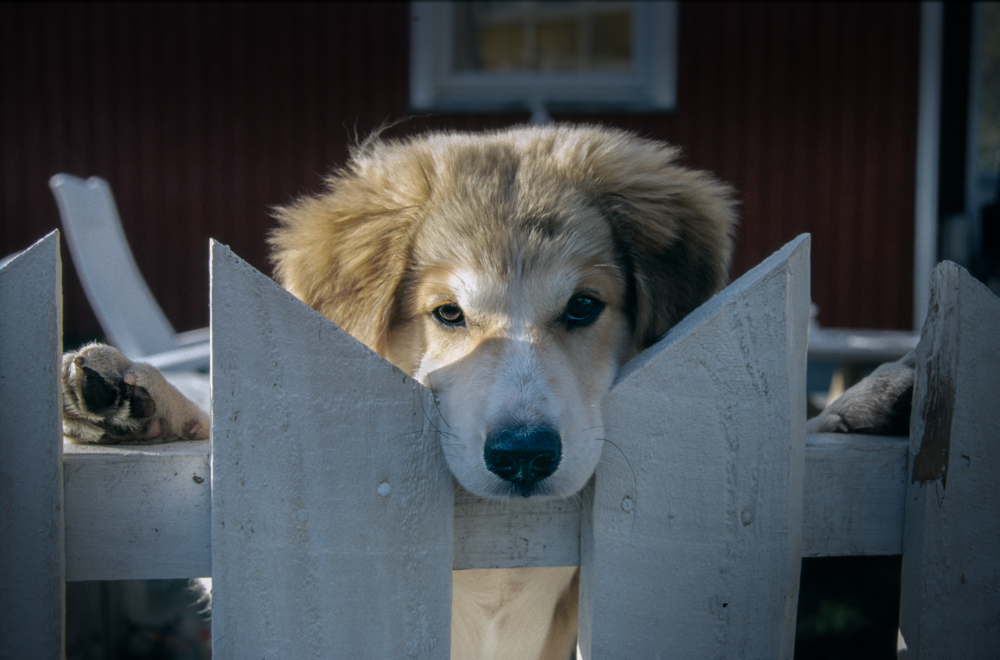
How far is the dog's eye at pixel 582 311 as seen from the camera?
2.00m

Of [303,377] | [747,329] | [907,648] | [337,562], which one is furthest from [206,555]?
[907,648]

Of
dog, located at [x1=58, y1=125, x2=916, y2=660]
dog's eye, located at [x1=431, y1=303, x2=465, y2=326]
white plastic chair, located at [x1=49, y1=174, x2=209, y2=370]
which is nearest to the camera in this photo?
dog, located at [x1=58, y1=125, x2=916, y2=660]

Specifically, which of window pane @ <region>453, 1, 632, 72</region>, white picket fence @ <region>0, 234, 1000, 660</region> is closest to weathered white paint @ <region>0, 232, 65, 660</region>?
white picket fence @ <region>0, 234, 1000, 660</region>

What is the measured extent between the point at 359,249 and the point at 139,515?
94cm

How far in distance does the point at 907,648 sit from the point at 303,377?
3.97 feet

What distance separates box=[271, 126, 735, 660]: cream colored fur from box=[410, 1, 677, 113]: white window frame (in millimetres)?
5305

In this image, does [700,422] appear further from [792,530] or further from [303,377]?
[303,377]

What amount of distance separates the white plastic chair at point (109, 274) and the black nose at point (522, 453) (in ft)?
10.7

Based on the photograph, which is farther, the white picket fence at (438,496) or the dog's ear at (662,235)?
the dog's ear at (662,235)

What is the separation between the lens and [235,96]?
295 inches

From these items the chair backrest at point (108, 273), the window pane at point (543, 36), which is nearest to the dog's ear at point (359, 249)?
the chair backrest at point (108, 273)

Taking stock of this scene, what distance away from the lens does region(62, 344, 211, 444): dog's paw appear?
1484 mm

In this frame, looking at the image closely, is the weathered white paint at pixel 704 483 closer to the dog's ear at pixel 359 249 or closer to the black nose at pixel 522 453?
the black nose at pixel 522 453

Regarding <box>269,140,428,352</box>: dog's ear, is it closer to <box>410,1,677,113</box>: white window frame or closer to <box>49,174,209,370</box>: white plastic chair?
<box>49,174,209,370</box>: white plastic chair
